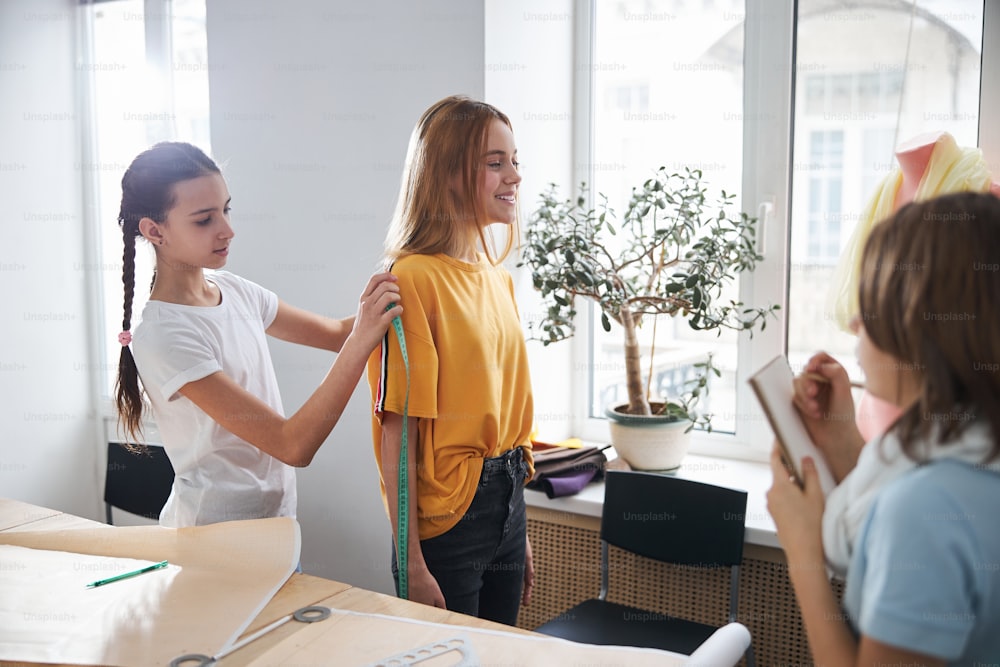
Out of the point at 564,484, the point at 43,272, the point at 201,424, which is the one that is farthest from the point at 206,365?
the point at 43,272

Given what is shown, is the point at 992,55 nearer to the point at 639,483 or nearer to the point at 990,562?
the point at 639,483

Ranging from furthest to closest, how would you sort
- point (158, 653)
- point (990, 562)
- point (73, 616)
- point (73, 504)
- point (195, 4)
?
point (73, 504) → point (195, 4) → point (73, 616) → point (158, 653) → point (990, 562)

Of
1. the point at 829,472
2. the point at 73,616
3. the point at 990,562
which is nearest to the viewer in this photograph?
the point at 990,562

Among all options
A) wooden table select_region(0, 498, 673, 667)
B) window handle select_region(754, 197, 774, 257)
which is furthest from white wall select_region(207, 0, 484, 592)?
wooden table select_region(0, 498, 673, 667)

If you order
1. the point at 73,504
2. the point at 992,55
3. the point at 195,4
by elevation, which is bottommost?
the point at 73,504

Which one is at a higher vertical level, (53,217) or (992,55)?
(992,55)

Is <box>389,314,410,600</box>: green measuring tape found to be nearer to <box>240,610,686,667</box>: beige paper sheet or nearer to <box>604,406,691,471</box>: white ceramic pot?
<box>240,610,686,667</box>: beige paper sheet

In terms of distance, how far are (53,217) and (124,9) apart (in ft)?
3.01

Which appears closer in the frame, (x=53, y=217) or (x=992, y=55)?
(x=992, y=55)

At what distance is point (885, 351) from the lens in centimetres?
86

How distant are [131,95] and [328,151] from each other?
133 cm

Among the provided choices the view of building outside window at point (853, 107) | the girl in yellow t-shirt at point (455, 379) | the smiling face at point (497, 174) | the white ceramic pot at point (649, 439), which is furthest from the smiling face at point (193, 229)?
the view of building outside window at point (853, 107)

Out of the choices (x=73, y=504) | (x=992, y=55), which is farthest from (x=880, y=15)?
(x=73, y=504)

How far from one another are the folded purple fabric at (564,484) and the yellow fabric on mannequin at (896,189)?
34.5 inches
